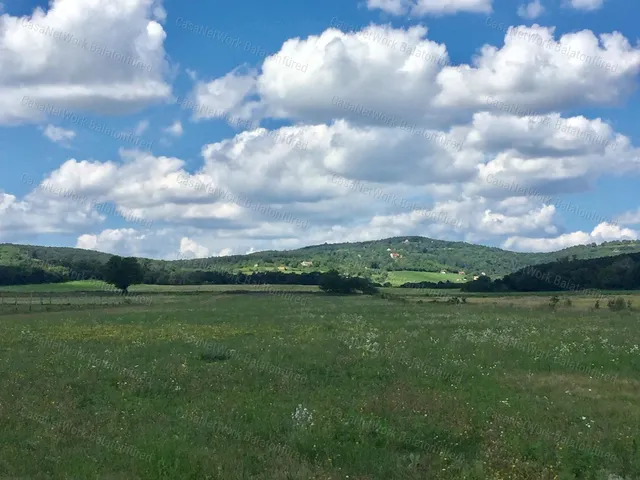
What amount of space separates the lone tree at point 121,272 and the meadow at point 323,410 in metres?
82.8

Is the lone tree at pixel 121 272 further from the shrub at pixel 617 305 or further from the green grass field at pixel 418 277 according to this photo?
the shrub at pixel 617 305

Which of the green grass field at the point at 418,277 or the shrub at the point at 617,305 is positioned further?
the green grass field at the point at 418,277

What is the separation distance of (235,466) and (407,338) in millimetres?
19786

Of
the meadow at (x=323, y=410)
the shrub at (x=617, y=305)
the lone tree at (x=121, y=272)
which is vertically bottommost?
the meadow at (x=323, y=410)

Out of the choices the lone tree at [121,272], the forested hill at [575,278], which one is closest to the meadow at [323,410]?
the forested hill at [575,278]

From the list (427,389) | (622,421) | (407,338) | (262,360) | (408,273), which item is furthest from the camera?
(408,273)

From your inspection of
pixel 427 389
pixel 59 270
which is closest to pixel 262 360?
pixel 427 389

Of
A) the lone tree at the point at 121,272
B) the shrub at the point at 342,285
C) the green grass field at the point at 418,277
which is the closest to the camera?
the lone tree at the point at 121,272

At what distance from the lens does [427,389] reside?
16.3 m

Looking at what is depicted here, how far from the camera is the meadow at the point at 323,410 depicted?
33.9 feet

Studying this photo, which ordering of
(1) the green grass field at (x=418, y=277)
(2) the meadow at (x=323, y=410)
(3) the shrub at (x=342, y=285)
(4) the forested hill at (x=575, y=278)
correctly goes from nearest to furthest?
(2) the meadow at (x=323, y=410) < (4) the forested hill at (x=575, y=278) < (3) the shrub at (x=342, y=285) < (1) the green grass field at (x=418, y=277)

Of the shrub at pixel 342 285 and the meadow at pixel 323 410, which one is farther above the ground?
the shrub at pixel 342 285

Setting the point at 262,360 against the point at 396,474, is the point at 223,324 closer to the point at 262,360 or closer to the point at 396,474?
the point at 262,360

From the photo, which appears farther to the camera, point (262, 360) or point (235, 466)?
point (262, 360)
